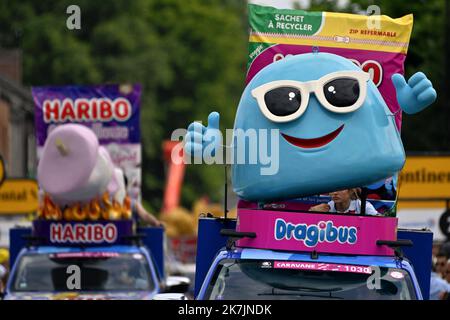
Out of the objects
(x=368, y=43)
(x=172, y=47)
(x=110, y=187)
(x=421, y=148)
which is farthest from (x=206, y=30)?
(x=368, y=43)

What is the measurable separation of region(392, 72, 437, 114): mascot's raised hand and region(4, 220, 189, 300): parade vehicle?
17.3 ft

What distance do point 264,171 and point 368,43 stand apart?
8.53ft

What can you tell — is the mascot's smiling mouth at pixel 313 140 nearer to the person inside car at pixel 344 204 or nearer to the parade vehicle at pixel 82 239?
the person inside car at pixel 344 204

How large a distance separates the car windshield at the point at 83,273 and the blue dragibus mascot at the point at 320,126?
5.62 meters

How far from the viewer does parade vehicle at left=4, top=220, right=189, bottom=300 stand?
1528 cm

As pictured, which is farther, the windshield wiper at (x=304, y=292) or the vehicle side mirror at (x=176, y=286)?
the vehicle side mirror at (x=176, y=286)

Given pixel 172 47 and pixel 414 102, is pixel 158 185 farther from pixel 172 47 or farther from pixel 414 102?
pixel 414 102

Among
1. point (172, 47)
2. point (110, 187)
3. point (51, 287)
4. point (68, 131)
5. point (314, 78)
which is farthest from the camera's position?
point (172, 47)

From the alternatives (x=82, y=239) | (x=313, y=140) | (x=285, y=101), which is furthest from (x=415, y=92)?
(x=82, y=239)

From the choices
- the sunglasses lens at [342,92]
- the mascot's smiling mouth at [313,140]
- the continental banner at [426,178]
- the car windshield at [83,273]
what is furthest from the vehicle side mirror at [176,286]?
the continental banner at [426,178]

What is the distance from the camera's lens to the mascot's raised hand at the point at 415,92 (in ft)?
33.4

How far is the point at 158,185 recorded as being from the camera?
73.4m

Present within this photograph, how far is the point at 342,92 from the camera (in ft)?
32.6

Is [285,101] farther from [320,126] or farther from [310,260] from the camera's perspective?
[310,260]
